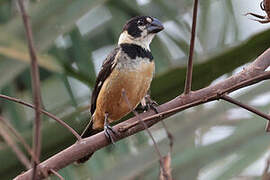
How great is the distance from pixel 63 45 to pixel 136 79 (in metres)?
0.52

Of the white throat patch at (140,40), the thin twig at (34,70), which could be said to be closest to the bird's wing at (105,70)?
the white throat patch at (140,40)

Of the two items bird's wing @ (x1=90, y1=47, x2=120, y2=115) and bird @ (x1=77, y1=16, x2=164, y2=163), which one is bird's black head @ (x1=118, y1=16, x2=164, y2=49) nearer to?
bird @ (x1=77, y1=16, x2=164, y2=163)

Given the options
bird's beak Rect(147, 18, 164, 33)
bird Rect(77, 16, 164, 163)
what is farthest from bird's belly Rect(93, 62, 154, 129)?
bird's beak Rect(147, 18, 164, 33)

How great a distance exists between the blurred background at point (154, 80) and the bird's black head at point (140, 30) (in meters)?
0.06

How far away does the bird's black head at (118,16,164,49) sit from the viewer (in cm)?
360

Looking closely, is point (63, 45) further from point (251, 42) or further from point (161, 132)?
point (251, 42)

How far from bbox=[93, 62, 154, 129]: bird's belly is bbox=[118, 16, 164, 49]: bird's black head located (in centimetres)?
29

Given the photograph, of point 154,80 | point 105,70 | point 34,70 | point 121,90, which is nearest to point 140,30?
point 105,70

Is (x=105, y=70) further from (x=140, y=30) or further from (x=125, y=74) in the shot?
(x=140, y=30)

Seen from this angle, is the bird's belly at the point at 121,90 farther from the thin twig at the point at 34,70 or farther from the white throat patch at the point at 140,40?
the thin twig at the point at 34,70

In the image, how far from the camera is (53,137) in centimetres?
281

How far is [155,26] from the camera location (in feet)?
11.7

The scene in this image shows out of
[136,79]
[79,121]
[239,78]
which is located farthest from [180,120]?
[239,78]

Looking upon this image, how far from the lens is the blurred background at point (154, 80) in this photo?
110 inches
